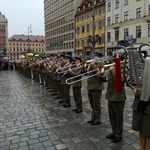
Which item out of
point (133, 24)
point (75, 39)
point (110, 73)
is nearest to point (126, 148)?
point (110, 73)

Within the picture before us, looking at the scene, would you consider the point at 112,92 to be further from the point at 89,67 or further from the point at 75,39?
the point at 75,39

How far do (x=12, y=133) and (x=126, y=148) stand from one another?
2.69 meters

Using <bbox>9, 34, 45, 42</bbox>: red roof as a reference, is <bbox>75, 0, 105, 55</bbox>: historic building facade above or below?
below

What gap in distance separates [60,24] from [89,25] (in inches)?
809

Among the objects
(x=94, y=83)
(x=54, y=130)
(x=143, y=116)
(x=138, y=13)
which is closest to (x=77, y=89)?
(x=94, y=83)

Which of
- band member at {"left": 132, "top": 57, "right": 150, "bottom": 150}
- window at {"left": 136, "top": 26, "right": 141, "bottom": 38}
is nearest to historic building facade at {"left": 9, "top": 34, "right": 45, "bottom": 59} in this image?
window at {"left": 136, "top": 26, "right": 141, "bottom": 38}

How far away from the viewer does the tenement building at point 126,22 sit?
2987 cm

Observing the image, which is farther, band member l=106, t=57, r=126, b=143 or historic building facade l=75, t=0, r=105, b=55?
historic building facade l=75, t=0, r=105, b=55

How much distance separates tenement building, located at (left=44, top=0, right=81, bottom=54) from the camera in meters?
55.0

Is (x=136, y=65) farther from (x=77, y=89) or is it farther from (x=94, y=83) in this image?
(x=77, y=89)

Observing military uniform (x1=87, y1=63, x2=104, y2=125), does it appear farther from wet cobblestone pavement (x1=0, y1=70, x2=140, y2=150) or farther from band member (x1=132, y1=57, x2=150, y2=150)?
band member (x1=132, y1=57, x2=150, y2=150)

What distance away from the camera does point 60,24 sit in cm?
6322

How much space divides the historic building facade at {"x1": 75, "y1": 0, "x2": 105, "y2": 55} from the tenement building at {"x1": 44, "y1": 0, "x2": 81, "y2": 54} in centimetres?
345

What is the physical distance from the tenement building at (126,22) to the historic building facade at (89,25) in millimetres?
2108
